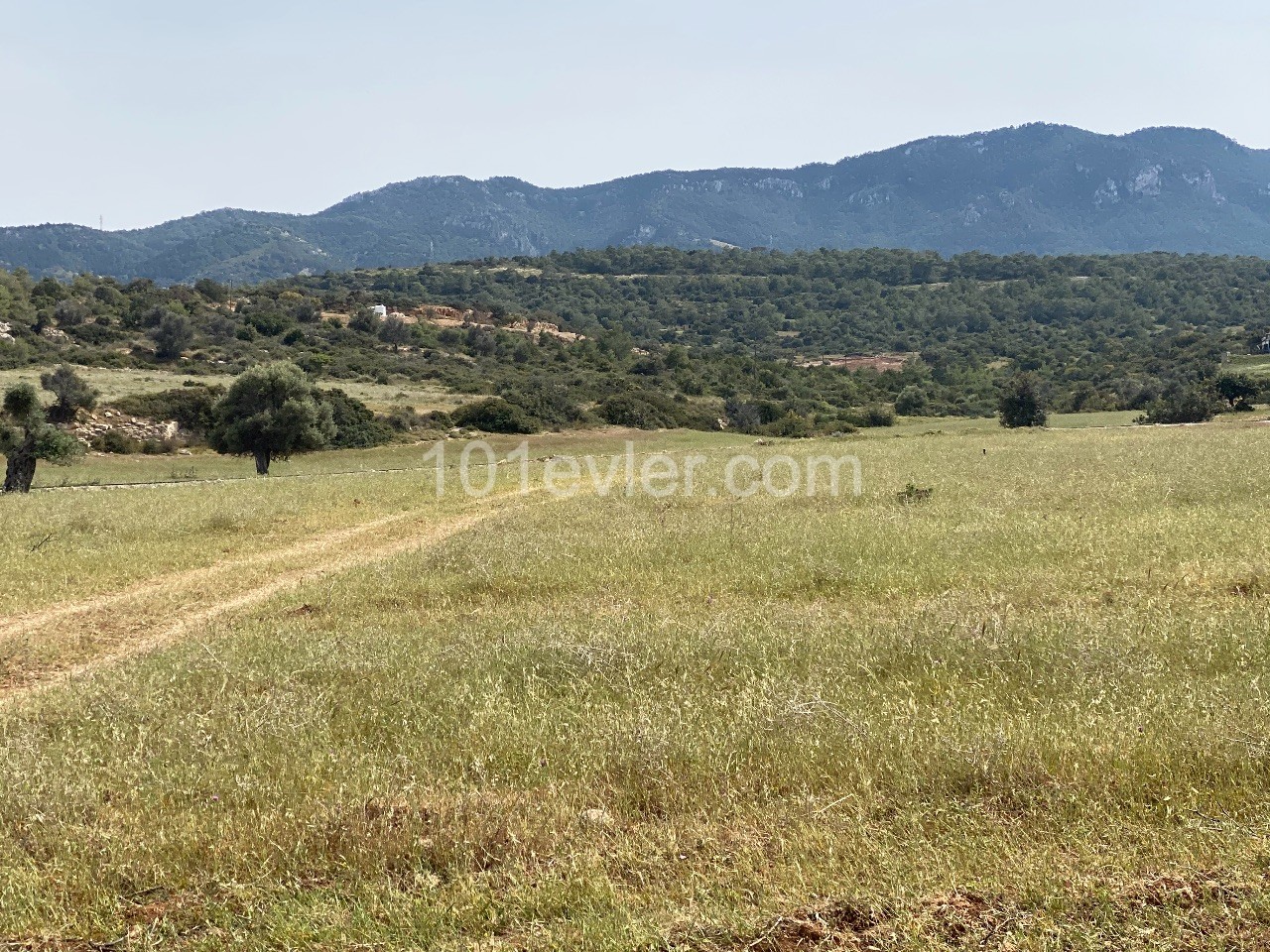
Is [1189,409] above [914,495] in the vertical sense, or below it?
above

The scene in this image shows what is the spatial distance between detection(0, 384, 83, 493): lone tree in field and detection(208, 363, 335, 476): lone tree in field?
9365 mm

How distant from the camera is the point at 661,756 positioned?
554cm

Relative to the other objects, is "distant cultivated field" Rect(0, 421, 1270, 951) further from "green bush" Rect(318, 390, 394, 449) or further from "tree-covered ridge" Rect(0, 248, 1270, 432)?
"tree-covered ridge" Rect(0, 248, 1270, 432)

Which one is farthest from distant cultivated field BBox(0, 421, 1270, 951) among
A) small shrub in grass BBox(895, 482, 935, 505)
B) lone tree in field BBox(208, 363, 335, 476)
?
lone tree in field BBox(208, 363, 335, 476)

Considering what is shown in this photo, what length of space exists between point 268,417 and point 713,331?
427 ft

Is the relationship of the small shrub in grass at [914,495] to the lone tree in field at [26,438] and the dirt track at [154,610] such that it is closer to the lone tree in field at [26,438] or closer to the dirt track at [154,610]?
the dirt track at [154,610]

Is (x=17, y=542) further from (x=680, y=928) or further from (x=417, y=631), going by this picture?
(x=680, y=928)

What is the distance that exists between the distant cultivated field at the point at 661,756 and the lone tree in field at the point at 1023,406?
56837 millimetres

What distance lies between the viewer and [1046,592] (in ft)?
35.3

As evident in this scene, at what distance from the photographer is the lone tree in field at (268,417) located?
44.4 metres

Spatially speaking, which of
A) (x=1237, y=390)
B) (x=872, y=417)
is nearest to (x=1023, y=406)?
(x=1237, y=390)

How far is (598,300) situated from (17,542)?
6450 inches

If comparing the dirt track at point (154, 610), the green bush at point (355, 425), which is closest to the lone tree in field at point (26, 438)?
the green bush at point (355, 425)

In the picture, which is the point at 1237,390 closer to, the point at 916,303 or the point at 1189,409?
the point at 1189,409
